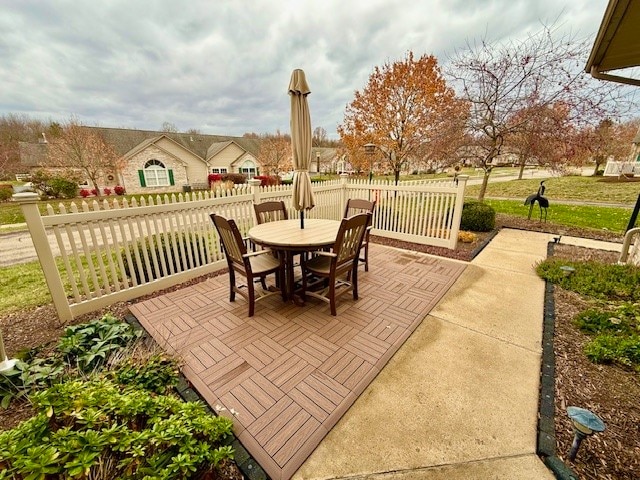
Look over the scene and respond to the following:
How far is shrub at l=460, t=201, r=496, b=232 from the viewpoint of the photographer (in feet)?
22.1

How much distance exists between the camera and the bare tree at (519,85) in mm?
6328

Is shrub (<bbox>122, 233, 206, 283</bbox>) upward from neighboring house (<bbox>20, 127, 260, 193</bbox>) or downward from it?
downward

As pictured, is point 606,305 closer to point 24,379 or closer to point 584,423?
point 584,423

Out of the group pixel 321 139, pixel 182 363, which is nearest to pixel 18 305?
pixel 182 363

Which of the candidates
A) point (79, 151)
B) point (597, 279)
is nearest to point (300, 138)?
point (597, 279)

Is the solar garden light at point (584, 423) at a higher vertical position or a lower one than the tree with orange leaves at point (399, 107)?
lower

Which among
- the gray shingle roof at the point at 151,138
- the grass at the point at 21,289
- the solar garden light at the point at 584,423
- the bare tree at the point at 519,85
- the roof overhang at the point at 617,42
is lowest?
the grass at the point at 21,289

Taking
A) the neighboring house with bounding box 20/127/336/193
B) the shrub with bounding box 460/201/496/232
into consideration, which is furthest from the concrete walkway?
the neighboring house with bounding box 20/127/336/193

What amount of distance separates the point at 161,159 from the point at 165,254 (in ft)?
70.8

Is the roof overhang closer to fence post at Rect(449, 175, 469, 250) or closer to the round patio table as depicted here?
fence post at Rect(449, 175, 469, 250)

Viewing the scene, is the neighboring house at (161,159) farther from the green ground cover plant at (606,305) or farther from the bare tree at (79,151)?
the green ground cover plant at (606,305)

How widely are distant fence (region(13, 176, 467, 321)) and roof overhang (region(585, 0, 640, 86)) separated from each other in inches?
83.6

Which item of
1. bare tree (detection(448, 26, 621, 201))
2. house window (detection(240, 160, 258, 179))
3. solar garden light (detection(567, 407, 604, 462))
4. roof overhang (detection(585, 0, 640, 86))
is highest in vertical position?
bare tree (detection(448, 26, 621, 201))

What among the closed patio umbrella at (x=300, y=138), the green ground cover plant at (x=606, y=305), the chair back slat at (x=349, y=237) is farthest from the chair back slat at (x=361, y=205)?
the green ground cover plant at (x=606, y=305)
